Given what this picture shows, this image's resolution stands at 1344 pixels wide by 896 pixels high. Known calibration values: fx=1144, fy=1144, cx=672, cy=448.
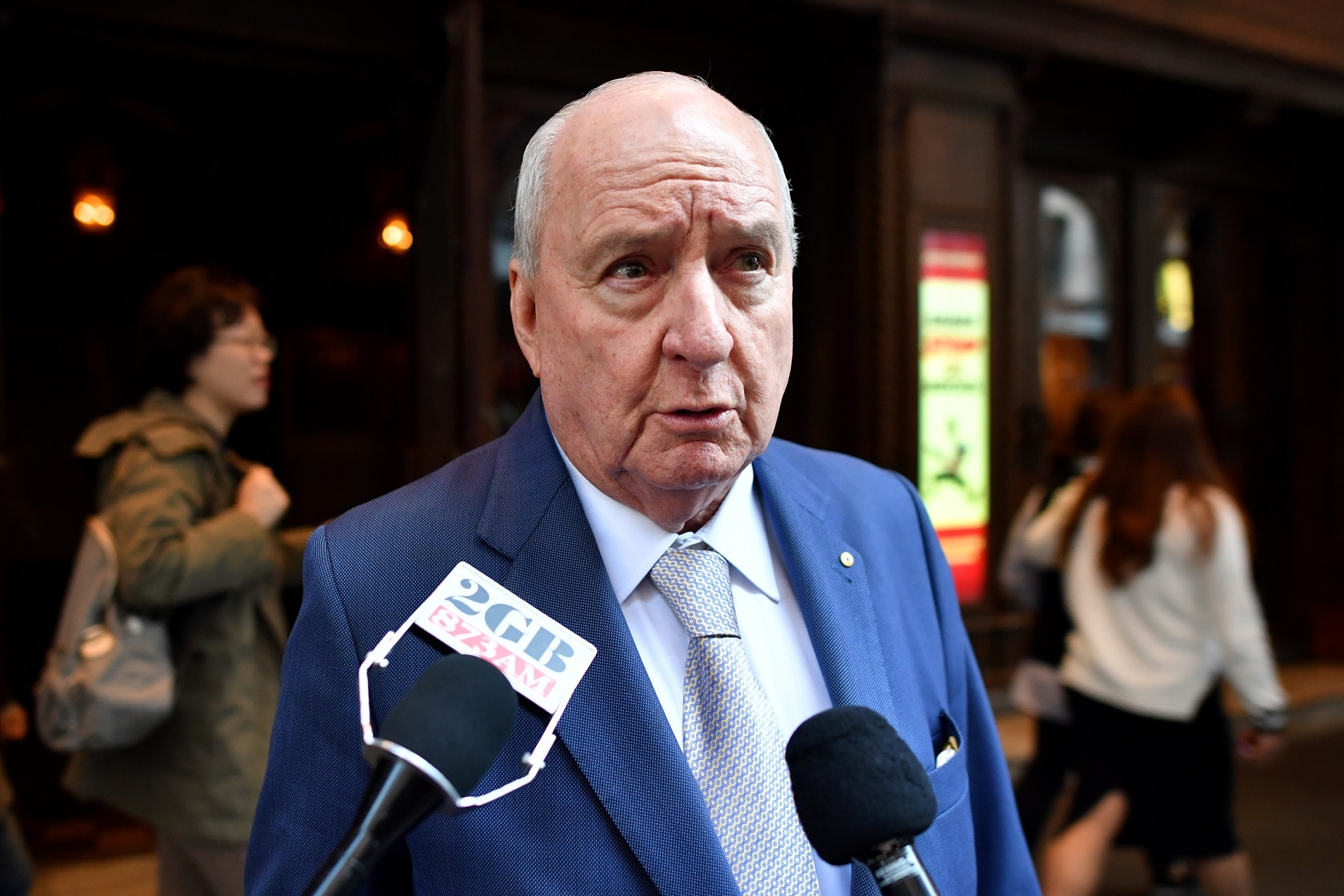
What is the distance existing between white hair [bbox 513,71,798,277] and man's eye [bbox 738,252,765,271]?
0.08 meters

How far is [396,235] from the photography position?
555 cm

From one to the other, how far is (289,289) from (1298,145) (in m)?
7.50

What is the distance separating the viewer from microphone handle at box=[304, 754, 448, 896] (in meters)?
0.81

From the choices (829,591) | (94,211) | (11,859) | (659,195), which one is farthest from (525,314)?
(94,211)

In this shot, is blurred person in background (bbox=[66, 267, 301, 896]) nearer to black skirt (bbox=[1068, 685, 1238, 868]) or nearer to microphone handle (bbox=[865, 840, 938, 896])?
microphone handle (bbox=[865, 840, 938, 896])

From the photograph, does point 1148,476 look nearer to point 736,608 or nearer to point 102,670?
point 736,608

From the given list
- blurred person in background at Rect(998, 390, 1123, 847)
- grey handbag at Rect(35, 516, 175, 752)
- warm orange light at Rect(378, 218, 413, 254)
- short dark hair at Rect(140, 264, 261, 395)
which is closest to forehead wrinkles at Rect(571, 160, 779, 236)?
grey handbag at Rect(35, 516, 175, 752)

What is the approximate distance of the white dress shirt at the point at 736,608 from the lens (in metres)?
1.49

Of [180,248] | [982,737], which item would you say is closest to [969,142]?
[180,248]

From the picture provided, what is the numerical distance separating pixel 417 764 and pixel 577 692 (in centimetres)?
53

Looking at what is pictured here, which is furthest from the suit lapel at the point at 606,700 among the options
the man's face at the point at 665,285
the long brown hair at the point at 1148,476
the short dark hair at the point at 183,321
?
the long brown hair at the point at 1148,476

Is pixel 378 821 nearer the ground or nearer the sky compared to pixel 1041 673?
nearer the sky

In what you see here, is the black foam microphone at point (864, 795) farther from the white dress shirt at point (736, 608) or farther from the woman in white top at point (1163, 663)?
the woman in white top at point (1163, 663)

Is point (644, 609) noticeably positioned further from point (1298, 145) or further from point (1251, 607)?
point (1298, 145)
